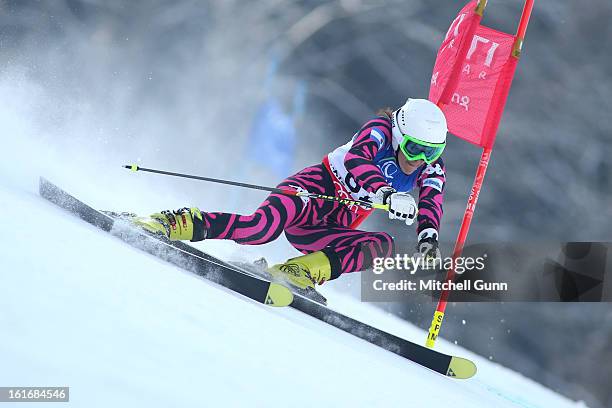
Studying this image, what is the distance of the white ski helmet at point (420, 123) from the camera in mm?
4391

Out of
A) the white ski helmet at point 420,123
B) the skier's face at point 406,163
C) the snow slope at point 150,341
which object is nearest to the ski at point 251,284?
the snow slope at point 150,341

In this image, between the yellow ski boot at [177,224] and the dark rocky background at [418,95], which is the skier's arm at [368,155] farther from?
the dark rocky background at [418,95]

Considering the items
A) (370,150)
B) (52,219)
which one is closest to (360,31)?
(370,150)

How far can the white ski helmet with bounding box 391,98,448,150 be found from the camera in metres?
4.39

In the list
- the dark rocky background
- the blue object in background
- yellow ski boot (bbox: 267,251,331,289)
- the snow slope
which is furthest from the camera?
the blue object in background

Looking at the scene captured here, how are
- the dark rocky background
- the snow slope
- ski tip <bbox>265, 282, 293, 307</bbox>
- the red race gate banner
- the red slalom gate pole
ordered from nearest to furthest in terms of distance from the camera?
the snow slope, ski tip <bbox>265, 282, 293, 307</bbox>, the red slalom gate pole, the red race gate banner, the dark rocky background

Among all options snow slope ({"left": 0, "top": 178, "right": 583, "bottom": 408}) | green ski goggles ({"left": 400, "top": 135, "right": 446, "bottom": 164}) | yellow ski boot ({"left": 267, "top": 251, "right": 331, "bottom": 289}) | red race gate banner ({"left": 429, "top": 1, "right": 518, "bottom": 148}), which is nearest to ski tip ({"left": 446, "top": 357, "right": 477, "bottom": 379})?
snow slope ({"left": 0, "top": 178, "right": 583, "bottom": 408})

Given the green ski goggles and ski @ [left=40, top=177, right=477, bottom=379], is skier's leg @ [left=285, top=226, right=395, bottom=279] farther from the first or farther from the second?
the green ski goggles

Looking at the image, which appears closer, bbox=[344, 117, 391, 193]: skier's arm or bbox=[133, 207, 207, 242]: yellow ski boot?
bbox=[133, 207, 207, 242]: yellow ski boot

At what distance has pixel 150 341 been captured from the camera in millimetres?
2209

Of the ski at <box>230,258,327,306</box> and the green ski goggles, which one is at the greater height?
the green ski goggles

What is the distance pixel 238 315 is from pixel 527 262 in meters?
13.2

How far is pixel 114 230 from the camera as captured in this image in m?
3.90

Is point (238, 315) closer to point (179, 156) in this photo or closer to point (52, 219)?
point (52, 219)
